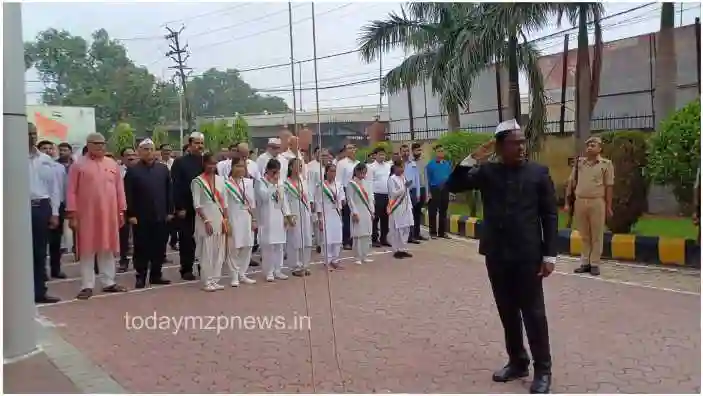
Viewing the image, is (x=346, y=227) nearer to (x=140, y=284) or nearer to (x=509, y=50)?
(x=140, y=284)

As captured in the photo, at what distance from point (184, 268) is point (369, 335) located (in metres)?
3.42

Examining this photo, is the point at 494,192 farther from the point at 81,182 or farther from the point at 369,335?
the point at 81,182

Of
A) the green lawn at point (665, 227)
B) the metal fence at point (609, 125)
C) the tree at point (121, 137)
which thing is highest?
the metal fence at point (609, 125)

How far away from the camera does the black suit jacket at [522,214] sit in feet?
13.8

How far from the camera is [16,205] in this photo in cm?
477

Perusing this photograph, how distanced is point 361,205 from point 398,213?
0.65 m

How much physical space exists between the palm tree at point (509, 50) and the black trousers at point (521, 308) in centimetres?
825

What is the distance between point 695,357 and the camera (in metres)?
4.80

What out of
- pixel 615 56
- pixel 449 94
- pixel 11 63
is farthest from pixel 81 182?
pixel 615 56

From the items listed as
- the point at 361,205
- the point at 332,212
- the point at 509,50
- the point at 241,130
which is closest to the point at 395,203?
the point at 361,205

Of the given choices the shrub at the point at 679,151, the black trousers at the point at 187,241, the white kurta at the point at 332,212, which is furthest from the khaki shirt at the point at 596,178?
the black trousers at the point at 187,241

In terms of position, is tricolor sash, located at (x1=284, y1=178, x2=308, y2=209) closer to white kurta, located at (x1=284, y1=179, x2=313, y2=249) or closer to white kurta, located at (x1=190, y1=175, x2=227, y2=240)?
white kurta, located at (x1=284, y1=179, x2=313, y2=249)

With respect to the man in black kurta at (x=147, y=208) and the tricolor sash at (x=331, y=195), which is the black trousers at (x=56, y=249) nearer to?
the man in black kurta at (x=147, y=208)

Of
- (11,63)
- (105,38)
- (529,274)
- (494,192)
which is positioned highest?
(105,38)
